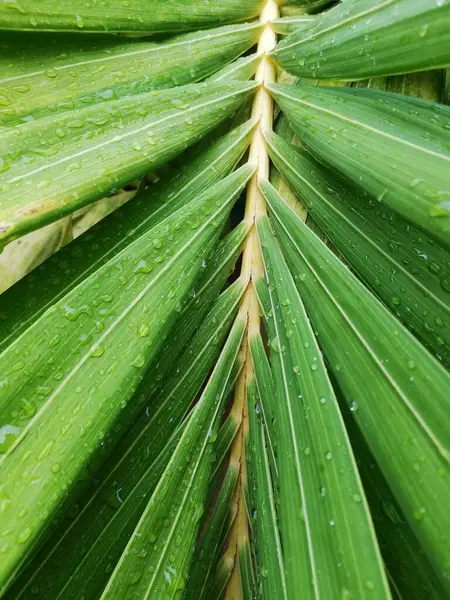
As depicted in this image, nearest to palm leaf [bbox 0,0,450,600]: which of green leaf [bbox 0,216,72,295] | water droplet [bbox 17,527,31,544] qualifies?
water droplet [bbox 17,527,31,544]

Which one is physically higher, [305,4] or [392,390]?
[305,4]

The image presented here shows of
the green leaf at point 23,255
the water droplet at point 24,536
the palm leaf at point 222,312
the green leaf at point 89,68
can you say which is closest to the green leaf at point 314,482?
the palm leaf at point 222,312

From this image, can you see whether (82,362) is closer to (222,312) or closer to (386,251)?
(222,312)

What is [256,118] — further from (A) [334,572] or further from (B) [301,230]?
(A) [334,572]

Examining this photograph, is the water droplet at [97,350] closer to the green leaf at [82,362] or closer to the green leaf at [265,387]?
the green leaf at [82,362]

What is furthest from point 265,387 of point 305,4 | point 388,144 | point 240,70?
point 305,4
